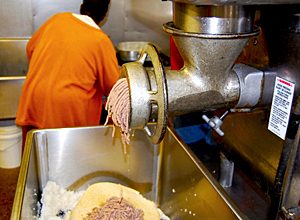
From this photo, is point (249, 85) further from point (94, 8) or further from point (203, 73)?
point (94, 8)

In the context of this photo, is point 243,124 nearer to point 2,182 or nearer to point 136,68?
point 136,68

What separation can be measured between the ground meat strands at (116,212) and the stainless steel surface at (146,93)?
0.53m

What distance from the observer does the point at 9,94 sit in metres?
2.32

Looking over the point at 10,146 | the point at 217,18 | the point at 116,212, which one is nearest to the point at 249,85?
the point at 217,18

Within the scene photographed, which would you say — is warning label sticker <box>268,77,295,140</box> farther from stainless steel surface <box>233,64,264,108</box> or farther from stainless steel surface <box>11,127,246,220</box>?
stainless steel surface <box>11,127,246,220</box>

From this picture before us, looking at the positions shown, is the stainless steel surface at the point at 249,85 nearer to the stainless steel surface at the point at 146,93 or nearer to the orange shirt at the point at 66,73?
the stainless steel surface at the point at 146,93

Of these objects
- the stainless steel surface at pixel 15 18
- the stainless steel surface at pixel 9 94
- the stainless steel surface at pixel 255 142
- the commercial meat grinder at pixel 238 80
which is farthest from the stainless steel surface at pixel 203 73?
the stainless steel surface at pixel 15 18

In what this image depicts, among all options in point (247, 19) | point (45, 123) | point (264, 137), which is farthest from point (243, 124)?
point (45, 123)

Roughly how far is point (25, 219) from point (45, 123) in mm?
867

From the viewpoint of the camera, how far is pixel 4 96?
2314 millimetres

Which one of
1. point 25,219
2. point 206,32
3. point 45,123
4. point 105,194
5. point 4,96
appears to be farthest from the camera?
point 4,96

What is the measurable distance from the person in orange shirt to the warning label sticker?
101 centimetres

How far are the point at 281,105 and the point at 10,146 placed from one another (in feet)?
6.86

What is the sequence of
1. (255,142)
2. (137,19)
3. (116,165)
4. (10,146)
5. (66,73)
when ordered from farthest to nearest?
(137,19), (10,146), (66,73), (116,165), (255,142)
